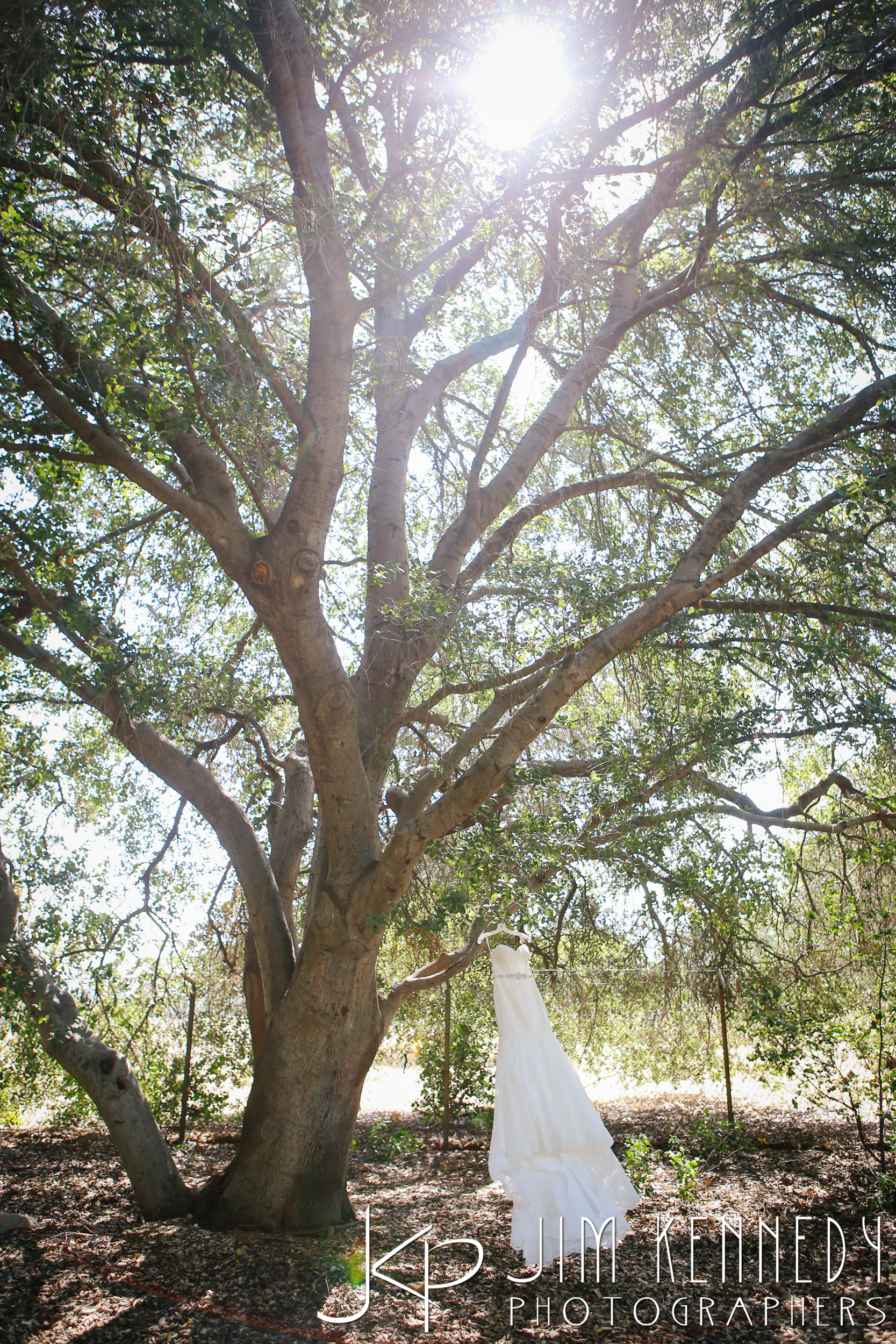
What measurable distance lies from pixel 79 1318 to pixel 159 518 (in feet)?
18.0

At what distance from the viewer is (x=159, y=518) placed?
7191 mm

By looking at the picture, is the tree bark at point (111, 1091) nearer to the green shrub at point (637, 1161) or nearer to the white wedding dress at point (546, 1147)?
the white wedding dress at point (546, 1147)

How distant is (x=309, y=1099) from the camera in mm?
4820

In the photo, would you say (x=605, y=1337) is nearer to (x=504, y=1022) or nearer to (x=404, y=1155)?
(x=504, y=1022)

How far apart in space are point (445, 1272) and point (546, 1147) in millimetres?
1094

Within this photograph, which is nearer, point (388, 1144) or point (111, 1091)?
point (111, 1091)

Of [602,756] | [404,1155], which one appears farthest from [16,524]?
[404,1155]

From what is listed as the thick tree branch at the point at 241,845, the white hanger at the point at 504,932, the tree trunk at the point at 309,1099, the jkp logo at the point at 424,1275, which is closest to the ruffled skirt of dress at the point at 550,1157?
the jkp logo at the point at 424,1275

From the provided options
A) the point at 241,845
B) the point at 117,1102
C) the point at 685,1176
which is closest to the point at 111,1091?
the point at 117,1102

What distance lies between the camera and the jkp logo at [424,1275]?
3637 millimetres

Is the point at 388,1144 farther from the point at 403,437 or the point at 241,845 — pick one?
the point at 403,437

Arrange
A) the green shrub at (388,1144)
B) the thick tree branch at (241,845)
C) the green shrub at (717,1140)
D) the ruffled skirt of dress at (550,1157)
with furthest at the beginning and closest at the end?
the green shrub at (388,1144) → the green shrub at (717,1140) → the thick tree branch at (241,845) → the ruffled skirt of dress at (550,1157)

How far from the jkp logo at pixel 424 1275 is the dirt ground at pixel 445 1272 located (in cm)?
3

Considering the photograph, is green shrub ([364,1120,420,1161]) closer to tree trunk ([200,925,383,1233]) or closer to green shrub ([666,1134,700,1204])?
tree trunk ([200,925,383,1233])
